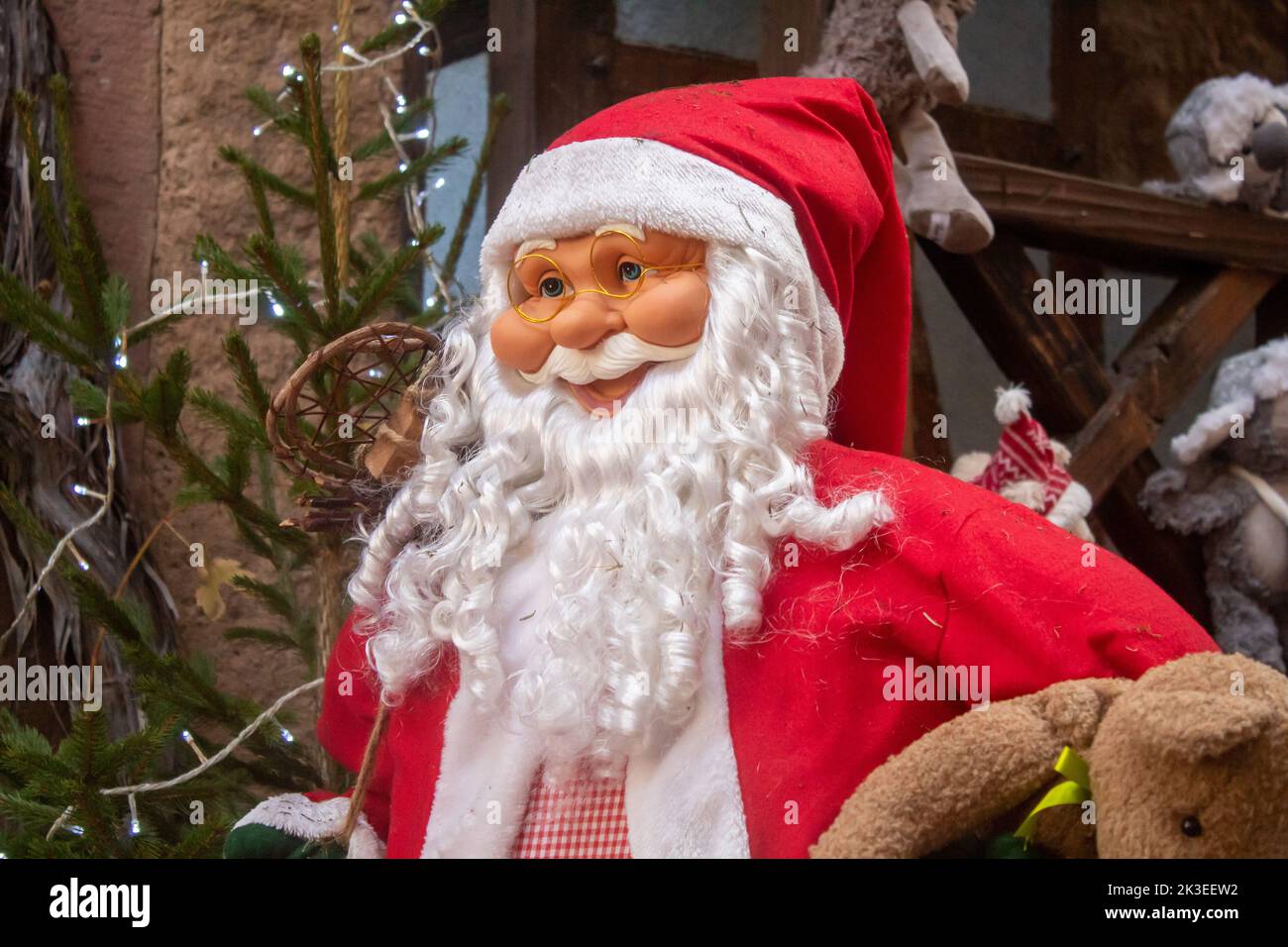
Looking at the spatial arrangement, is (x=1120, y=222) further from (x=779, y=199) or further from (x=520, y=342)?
(x=520, y=342)

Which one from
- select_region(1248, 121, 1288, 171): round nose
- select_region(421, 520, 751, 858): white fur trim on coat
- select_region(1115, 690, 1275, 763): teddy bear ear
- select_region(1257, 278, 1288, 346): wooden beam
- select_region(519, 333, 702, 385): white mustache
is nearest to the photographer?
select_region(1115, 690, 1275, 763): teddy bear ear

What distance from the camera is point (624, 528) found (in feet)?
4.41

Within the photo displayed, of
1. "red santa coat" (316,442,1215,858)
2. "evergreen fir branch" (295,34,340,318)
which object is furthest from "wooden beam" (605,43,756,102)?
"red santa coat" (316,442,1215,858)

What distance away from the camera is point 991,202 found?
2.15 m

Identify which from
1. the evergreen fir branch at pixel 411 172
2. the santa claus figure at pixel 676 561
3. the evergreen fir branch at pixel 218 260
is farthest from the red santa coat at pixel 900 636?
the evergreen fir branch at pixel 411 172

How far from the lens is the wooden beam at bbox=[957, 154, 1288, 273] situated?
2170mm

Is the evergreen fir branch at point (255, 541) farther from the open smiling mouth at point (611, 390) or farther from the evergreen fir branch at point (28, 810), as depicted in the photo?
the open smiling mouth at point (611, 390)

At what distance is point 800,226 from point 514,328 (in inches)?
12.2

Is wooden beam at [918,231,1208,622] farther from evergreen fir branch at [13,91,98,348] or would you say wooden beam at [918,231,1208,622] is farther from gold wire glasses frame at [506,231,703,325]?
evergreen fir branch at [13,91,98,348]

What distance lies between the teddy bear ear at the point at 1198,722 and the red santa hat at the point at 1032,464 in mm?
904

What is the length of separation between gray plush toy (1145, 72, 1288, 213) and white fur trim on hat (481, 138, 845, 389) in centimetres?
121

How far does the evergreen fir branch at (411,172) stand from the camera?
1816 mm

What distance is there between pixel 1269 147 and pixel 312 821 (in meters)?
1.86
